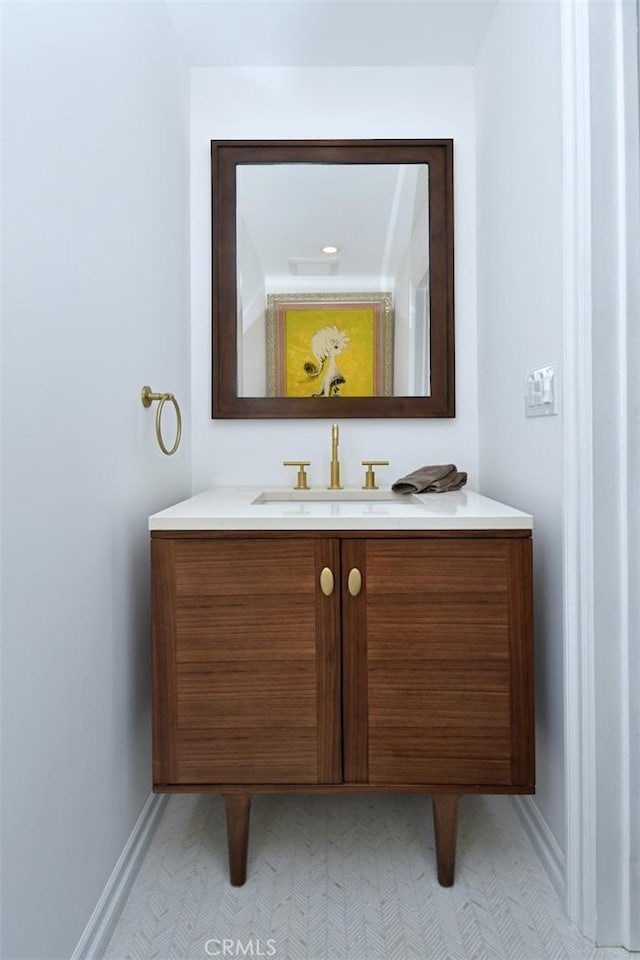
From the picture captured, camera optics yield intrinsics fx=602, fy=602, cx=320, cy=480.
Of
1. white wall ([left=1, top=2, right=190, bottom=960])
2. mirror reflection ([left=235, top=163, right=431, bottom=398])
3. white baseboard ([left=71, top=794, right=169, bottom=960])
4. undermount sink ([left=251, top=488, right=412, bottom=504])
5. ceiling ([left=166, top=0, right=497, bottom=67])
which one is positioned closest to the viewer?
white wall ([left=1, top=2, right=190, bottom=960])

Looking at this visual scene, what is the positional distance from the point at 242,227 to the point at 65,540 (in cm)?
139

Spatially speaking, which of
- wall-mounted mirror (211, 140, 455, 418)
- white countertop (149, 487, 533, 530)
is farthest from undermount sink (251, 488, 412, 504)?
white countertop (149, 487, 533, 530)

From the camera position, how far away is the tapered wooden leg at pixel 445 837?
4.30ft

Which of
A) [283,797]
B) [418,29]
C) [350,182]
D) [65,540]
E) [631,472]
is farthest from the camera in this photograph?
[350,182]

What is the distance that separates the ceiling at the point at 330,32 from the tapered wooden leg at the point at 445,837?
212cm

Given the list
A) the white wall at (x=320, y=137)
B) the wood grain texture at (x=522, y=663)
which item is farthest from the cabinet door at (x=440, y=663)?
the white wall at (x=320, y=137)

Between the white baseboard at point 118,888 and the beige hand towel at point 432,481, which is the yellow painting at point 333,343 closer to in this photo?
the beige hand towel at point 432,481

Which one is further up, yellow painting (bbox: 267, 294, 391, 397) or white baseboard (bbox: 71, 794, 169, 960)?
yellow painting (bbox: 267, 294, 391, 397)

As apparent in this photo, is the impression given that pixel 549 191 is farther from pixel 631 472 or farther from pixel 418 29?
pixel 418 29

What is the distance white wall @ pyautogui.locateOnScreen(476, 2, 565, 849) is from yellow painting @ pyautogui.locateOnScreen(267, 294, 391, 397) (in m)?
0.35

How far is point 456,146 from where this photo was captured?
2.04 meters

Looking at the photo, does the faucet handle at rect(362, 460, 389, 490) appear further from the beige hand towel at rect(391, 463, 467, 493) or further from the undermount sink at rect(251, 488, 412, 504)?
the beige hand towel at rect(391, 463, 467, 493)

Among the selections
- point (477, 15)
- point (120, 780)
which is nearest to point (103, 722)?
point (120, 780)

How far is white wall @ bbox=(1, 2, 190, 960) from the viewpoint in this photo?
34.7 inches
